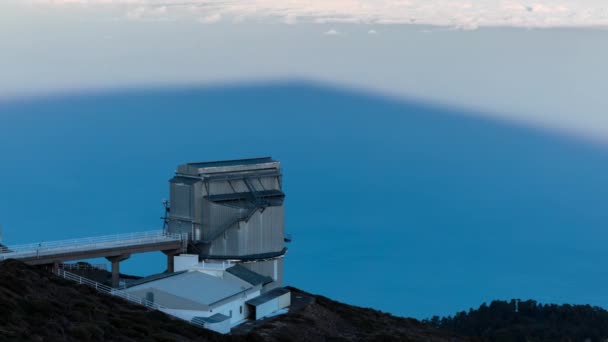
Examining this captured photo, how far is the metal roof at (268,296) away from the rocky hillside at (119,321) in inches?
37.7

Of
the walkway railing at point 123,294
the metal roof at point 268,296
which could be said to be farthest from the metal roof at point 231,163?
the walkway railing at point 123,294

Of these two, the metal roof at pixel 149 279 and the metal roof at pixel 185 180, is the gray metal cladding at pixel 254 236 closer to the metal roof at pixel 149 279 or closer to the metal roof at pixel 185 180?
the metal roof at pixel 149 279

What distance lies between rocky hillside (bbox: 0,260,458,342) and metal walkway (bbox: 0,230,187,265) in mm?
1214

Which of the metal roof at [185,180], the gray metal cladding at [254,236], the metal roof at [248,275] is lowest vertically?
the metal roof at [248,275]

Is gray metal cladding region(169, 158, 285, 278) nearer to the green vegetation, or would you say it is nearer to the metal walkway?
the metal walkway

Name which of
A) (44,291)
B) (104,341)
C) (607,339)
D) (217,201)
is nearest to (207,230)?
(217,201)

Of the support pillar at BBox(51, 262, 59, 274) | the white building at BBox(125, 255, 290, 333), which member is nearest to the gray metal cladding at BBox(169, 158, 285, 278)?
the white building at BBox(125, 255, 290, 333)

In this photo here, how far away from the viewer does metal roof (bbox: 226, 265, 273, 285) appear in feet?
144

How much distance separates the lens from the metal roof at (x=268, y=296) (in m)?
42.7

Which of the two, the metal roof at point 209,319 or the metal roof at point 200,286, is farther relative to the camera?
the metal roof at point 200,286

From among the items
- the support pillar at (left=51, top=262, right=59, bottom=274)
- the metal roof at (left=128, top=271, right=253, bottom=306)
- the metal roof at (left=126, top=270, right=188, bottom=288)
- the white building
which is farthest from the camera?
the metal roof at (left=126, top=270, right=188, bottom=288)

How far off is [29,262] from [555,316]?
53.1 metres

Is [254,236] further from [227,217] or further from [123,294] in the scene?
[123,294]

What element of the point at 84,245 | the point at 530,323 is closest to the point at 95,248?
the point at 84,245
